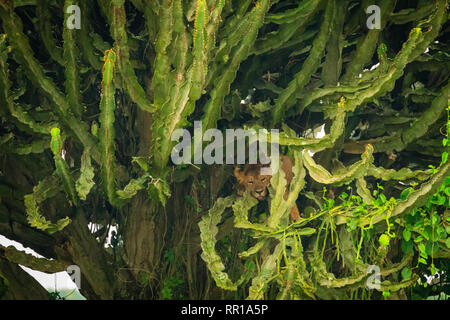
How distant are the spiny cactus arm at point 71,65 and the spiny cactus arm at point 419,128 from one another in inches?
69.9

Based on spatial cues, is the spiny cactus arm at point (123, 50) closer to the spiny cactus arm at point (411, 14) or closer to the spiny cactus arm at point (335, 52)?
the spiny cactus arm at point (335, 52)

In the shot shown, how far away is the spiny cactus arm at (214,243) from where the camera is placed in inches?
95.8

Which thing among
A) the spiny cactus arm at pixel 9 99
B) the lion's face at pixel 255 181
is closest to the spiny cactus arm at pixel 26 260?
the spiny cactus arm at pixel 9 99

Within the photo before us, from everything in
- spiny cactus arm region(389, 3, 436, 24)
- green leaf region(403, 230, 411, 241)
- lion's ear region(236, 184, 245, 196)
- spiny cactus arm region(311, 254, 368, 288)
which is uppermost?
spiny cactus arm region(389, 3, 436, 24)

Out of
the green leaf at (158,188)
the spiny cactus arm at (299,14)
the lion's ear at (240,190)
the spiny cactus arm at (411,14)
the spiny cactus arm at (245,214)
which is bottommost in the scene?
the spiny cactus arm at (245,214)

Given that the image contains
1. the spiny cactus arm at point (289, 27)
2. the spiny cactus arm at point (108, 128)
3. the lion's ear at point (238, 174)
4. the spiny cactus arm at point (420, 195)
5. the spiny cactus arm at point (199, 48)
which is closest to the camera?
the spiny cactus arm at point (199, 48)

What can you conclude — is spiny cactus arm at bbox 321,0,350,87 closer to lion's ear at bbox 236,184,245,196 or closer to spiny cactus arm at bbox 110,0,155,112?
lion's ear at bbox 236,184,245,196

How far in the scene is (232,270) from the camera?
3.06 meters

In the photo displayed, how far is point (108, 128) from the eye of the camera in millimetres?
2332

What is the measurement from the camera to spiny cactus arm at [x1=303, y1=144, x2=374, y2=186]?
7.74ft

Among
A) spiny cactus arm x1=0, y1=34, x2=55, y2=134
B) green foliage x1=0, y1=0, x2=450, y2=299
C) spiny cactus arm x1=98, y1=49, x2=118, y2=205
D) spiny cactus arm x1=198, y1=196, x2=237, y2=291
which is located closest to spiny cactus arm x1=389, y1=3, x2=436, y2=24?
green foliage x1=0, y1=0, x2=450, y2=299

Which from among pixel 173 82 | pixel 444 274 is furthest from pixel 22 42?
pixel 444 274

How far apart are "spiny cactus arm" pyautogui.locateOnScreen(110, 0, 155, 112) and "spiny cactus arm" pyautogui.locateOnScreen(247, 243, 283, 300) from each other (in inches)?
40.1

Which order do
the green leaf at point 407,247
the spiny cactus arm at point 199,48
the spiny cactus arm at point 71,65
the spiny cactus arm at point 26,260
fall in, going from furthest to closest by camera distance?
the spiny cactus arm at point 26,260 < the green leaf at point 407,247 < the spiny cactus arm at point 71,65 < the spiny cactus arm at point 199,48
